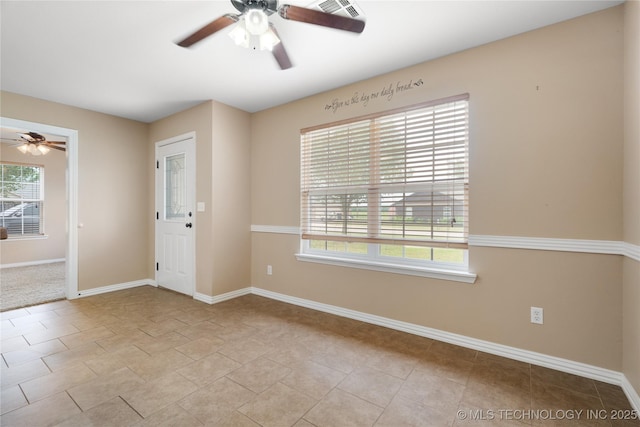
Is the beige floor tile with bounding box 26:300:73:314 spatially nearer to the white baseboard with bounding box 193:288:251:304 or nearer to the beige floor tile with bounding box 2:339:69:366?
the beige floor tile with bounding box 2:339:69:366

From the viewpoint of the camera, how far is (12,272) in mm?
5086

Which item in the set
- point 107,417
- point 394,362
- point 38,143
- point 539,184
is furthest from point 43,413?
point 38,143

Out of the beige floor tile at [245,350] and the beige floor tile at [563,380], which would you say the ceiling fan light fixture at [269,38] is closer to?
the beige floor tile at [245,350]

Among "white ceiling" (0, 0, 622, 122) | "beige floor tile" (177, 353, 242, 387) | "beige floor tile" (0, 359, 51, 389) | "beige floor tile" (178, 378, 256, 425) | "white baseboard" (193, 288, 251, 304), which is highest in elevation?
"white ceiling" (0, 0, 622, 122)

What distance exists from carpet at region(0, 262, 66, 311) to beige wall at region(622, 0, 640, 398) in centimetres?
564

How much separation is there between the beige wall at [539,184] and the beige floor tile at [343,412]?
116 centimetres

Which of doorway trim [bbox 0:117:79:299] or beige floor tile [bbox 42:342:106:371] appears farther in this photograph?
doorway trim [bbox 0:117:79:299]

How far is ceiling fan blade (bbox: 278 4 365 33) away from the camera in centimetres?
170

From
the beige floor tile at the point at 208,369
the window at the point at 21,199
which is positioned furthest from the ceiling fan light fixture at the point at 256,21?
the window at the point at 21,199

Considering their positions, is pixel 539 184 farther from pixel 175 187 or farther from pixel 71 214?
pixel 71 214

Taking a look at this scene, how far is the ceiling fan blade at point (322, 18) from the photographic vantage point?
5.59 ft

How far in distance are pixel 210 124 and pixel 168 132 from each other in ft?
3.38

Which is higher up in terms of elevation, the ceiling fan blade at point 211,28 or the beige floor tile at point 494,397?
the ceiling fan blade at point 211,28

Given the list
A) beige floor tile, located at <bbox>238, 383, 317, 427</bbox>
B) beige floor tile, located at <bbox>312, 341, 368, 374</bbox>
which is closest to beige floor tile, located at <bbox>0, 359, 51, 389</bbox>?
beige floor tile, located at <bbox>238, 383, 317, 427</bbox>
